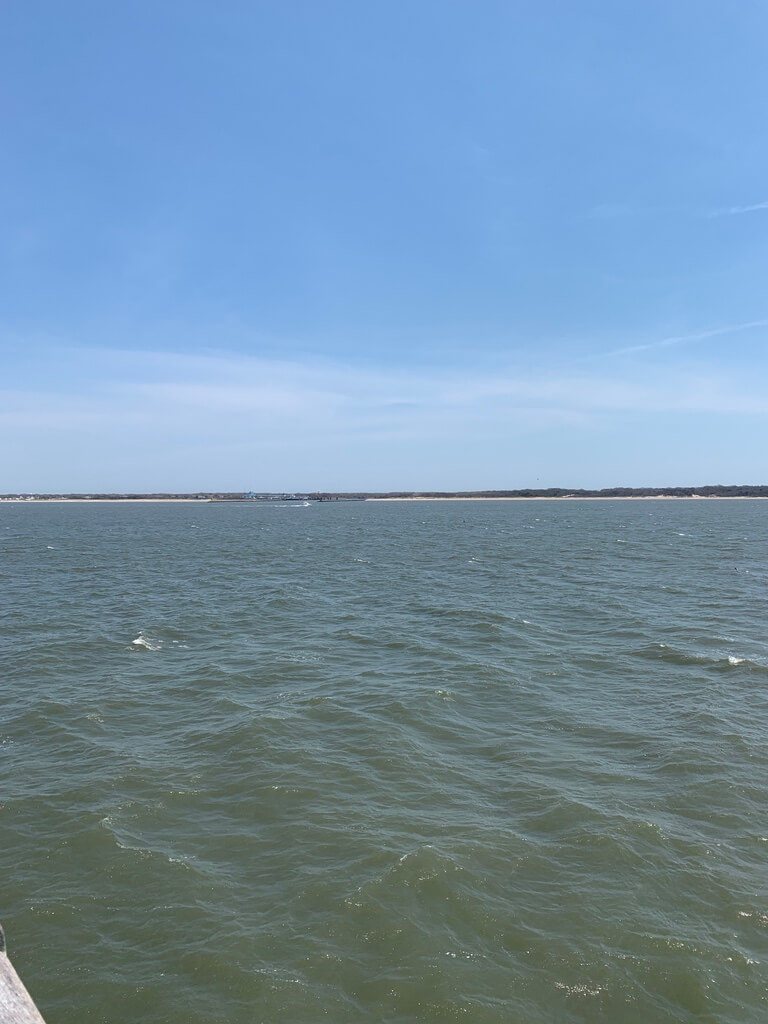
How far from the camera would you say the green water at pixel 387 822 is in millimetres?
7723

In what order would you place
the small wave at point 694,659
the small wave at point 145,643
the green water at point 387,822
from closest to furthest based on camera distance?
1. the green water at point 387,822
2. the small wave at point 694,659
3. the small wave at point 145,643

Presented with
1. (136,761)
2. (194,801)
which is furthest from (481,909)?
(136,761)

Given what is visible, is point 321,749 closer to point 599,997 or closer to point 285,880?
point 285,880

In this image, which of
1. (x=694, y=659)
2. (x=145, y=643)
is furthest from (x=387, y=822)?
(x=145, y=643)

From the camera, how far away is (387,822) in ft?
37.3

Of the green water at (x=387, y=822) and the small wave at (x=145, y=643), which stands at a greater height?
the small wave at (x=145, y=643)

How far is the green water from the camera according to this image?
7.72 m

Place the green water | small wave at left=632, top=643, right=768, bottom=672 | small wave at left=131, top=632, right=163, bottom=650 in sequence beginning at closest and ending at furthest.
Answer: the green water → small wave at left=632, top=643, right=768, bottom=672 → small wave at left=131, top=632, right=163, bottom=650

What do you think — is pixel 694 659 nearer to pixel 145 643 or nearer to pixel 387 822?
pixel 387 822

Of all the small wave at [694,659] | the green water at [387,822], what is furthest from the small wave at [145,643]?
the small wave at [694,659]

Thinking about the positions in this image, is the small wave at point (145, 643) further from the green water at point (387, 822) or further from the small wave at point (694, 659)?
the small wave at point (694, 659)

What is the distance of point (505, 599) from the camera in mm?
34469

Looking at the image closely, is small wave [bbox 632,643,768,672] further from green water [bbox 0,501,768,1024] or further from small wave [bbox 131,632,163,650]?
small wave [bbox 131,632,163,650]

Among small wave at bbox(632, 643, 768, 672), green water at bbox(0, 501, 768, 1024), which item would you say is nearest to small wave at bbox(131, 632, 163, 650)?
green water at bbox(0, 501, 768, 1024)
